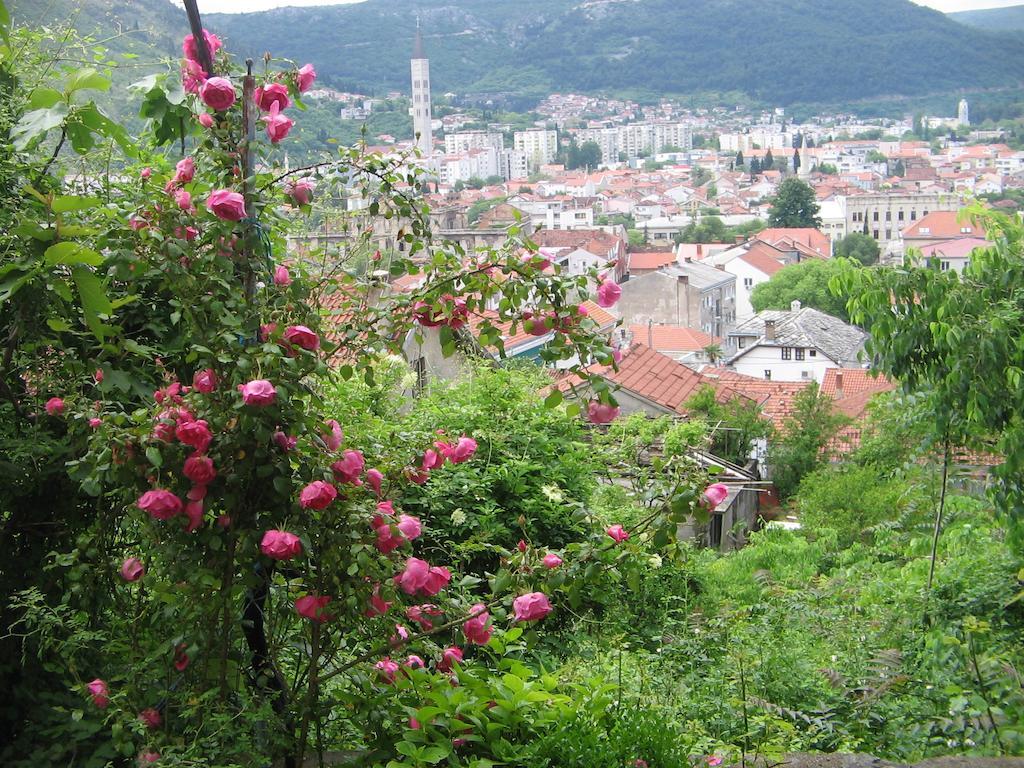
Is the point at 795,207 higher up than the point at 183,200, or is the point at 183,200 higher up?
the point at 183,200

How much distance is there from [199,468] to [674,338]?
34.0m

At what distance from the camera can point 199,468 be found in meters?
1.74

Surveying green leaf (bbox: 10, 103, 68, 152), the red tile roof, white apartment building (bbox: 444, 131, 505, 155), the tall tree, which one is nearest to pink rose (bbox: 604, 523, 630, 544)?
green leaf (bbox: 10, 103, 68, 152)

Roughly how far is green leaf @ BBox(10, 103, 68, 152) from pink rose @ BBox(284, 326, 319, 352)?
2.23 feet

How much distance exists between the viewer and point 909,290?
481cm

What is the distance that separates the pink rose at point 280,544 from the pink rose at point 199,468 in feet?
0.45

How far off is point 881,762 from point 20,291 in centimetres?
194

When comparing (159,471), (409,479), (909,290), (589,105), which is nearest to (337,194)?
(409,479)

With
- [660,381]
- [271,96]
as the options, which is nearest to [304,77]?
[271,96]

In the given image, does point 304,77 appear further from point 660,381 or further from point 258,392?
point 660,381

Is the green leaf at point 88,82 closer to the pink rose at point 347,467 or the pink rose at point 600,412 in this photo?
the pink rose at point 347,467

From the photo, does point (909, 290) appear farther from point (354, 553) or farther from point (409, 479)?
point (354, 553)

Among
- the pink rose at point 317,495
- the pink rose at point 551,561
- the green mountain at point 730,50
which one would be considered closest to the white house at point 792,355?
the pink rose at point 551,561

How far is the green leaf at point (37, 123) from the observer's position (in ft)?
6.79
